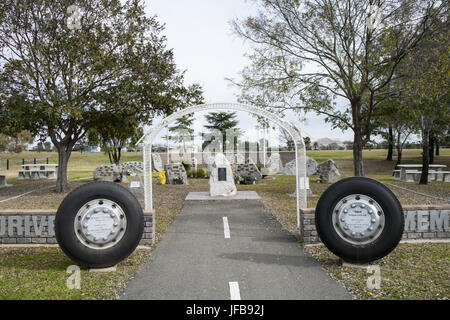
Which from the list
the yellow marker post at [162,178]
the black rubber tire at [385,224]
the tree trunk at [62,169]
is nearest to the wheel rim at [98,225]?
the black rubber tire at [385,224]

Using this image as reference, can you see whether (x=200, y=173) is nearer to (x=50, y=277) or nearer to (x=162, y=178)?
(x=162, y=178)

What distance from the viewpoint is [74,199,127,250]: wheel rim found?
4.77 meters

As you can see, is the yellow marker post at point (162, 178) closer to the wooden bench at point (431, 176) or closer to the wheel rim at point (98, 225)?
the wooden bench at point (431, 176)

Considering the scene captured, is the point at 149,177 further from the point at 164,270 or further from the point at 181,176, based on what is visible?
the point at 181,176

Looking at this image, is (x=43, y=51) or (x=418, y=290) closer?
(x=418, y=290)

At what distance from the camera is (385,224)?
15.9 ft

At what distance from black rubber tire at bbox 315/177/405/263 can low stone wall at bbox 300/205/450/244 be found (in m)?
1.41

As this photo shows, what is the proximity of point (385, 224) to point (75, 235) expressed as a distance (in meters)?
4.45

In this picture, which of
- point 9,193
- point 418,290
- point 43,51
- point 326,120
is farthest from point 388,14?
point 9,193

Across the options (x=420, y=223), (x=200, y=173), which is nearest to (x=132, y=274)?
(x=420, y=223)

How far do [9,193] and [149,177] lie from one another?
11054 millimetres

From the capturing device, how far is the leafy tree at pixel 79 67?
535 inches

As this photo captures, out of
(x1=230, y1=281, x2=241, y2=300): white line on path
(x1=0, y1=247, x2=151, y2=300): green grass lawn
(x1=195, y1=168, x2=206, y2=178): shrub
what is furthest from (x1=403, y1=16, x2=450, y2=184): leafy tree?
(x1=195, y1=168, x2=206, y2=178): shrub

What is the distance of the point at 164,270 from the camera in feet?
16.5
